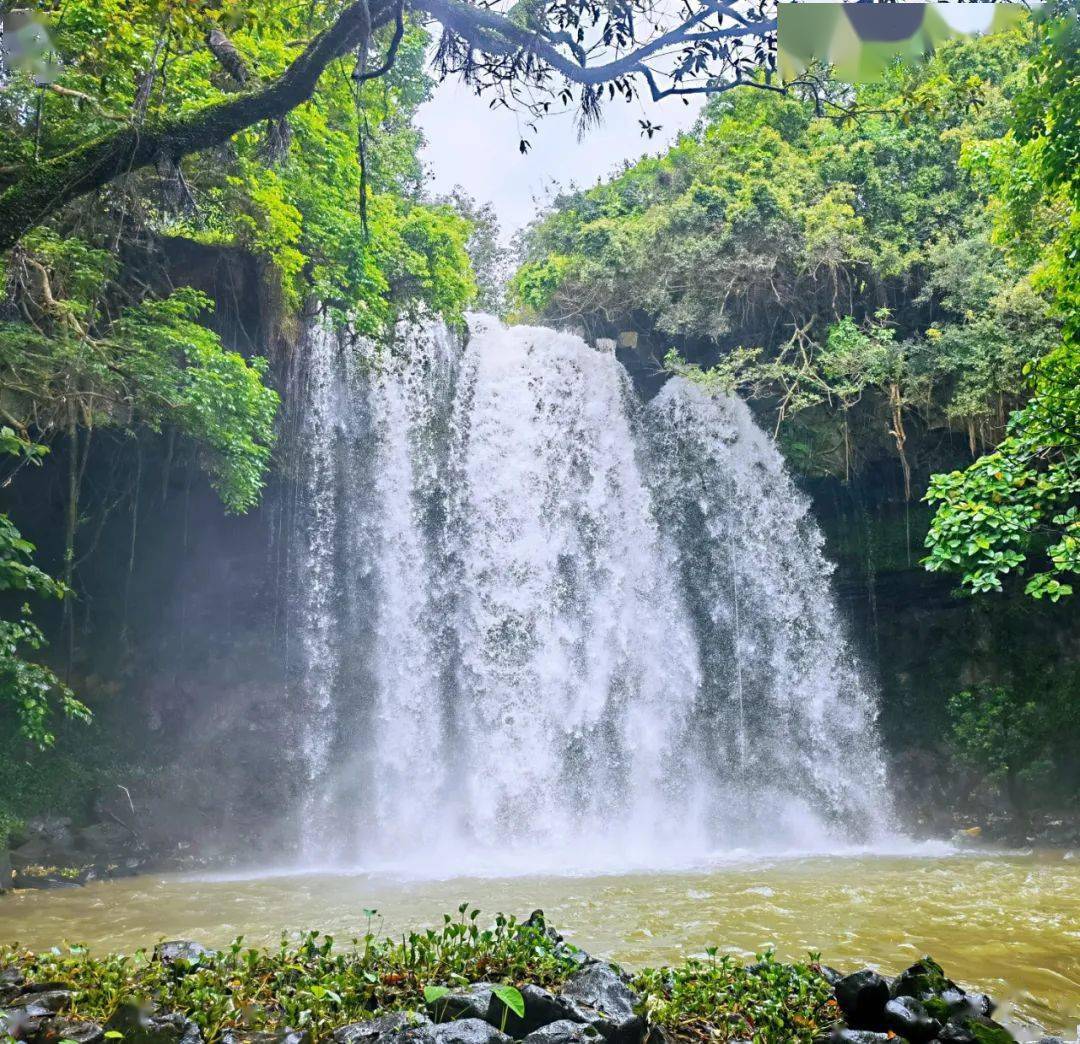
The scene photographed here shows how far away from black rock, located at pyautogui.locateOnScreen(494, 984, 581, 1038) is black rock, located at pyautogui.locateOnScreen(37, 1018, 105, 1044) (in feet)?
4.19

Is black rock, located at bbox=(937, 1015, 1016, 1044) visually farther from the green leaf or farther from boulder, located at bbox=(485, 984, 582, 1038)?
the green leaf

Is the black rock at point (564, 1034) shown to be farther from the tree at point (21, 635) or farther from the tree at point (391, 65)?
the tree at point (21, 635)

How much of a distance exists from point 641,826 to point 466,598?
386 centimetres

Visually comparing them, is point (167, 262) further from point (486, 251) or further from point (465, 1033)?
point (486, 251)

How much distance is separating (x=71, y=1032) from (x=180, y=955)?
85 centimetres

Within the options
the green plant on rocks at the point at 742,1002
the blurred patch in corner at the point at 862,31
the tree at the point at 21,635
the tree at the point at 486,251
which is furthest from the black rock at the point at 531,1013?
the tree at the point at 486,251

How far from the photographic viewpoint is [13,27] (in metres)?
6.25

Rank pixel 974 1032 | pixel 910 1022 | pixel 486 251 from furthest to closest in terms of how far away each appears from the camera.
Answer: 1. pixel 486 251
2. pixel 910 1022
3. pixel 974 1032

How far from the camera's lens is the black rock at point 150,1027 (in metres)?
2.88

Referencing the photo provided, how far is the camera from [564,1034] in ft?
9.55

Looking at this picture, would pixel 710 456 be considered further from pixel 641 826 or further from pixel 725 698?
pixel 641 826

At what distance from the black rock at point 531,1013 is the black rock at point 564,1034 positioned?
12 cm

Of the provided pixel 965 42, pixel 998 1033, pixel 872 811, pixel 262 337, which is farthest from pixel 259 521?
pixel 965 42

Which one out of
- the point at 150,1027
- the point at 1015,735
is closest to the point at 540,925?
the point at 150,1027
